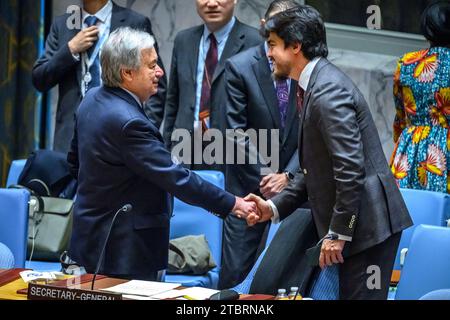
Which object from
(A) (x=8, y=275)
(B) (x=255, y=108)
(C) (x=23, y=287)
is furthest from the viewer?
(B) (x=255, y=108)

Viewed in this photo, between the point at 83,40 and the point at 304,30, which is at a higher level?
the point at 304,30

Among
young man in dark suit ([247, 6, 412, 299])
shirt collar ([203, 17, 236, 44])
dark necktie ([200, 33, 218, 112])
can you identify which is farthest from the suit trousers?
shirt collar ([203, 17, 236, 44])

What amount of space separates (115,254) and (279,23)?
1.11 m

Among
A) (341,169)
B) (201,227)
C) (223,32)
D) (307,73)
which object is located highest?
(223,32)

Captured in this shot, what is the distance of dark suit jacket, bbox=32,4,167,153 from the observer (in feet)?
19.5

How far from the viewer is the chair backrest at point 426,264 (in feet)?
13.2

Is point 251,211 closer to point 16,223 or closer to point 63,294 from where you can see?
point 16,223

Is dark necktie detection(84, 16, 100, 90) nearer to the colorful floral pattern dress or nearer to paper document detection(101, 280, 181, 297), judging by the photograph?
the colorful floral pattern dress

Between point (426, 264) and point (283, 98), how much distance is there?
5.42ft

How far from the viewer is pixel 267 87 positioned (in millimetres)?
5488

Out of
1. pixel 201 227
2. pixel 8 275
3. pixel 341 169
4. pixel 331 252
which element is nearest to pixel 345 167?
pixel 341 169

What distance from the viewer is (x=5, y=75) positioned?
7129 millimetres

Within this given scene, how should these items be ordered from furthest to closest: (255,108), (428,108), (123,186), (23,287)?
(428,108) → (255,108) → (123,186) → (23,287)
